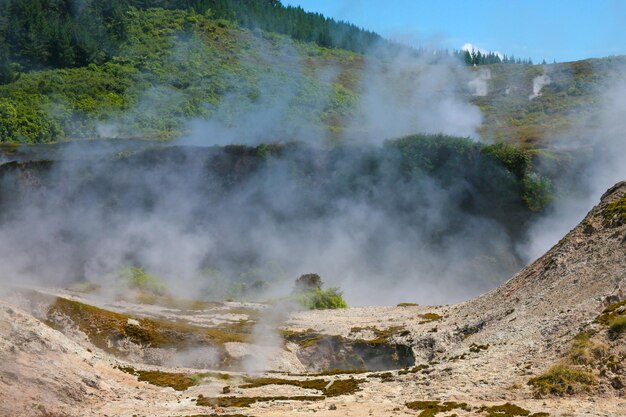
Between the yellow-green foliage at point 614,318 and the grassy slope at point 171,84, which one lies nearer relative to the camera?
the yellow-green foliage at point 614,318

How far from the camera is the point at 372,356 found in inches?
1778

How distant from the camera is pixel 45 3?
16275cm

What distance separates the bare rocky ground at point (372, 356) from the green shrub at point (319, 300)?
10175 millimetres

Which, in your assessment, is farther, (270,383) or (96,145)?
(96,145)

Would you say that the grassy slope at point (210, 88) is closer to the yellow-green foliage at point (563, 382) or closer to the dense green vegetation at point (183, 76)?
the dense green vegetation at point (183, 76)

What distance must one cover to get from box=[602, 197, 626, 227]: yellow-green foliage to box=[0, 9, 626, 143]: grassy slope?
68.6m

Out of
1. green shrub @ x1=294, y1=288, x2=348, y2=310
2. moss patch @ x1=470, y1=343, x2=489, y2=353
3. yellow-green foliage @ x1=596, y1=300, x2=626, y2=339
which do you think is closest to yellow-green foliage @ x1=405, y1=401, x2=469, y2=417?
yellow-green foliage @ x1=596, y1=300, x2=626, y2=339

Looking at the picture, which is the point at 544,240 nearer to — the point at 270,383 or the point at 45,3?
the point at 270,383

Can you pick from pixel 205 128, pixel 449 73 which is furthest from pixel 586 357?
pixel 449 73

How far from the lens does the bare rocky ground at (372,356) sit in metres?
25.0

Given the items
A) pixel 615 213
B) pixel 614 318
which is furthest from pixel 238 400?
pixel 615 213

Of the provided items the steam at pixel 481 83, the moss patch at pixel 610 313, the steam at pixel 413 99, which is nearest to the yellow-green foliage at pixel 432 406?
the moss patch at pixel 610 313

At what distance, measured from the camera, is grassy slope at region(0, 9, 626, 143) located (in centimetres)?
11631

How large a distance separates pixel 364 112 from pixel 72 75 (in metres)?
55.2
